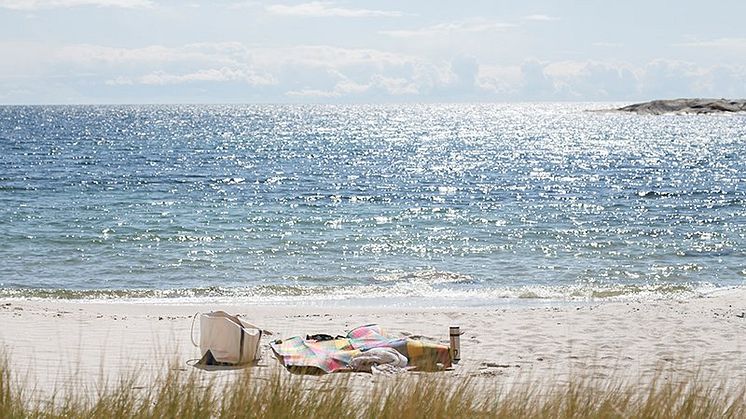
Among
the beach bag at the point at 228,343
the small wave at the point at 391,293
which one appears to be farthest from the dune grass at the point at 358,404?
the small wave at the point at 391,293

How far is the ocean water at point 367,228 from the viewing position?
18.3m

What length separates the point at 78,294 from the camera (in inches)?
663

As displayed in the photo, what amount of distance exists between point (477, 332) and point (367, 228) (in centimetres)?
1397

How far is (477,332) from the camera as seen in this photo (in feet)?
41.8

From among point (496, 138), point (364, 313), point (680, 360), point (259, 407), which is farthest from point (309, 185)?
point (496, 138)

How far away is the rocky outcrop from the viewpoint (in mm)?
139500

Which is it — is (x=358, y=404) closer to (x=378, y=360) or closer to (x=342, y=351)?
(x=378, y=360)

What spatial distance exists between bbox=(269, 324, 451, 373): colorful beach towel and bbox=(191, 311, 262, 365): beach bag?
0.27 m

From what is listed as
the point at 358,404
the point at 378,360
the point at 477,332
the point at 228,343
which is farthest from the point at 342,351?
the point at 358,404

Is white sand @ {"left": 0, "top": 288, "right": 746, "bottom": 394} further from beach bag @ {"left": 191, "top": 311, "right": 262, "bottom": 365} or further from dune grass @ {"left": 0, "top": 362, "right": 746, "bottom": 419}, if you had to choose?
dune grass @ {"left": 0, "top": 362, "right": 746, "bottom": 419}

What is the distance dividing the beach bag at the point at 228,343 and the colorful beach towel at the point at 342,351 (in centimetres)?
27

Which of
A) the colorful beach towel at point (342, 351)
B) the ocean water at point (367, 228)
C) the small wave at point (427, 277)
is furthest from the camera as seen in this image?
the small wave at point (427, 277)

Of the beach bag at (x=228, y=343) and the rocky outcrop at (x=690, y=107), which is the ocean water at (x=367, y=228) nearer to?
the beach bag at (x=228, y=343)

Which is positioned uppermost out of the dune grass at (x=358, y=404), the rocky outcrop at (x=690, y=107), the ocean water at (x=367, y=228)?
the rocky outcrop at (x=690, y=107)
